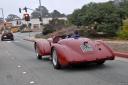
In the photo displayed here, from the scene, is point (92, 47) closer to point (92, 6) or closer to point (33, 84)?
point (33, 84)

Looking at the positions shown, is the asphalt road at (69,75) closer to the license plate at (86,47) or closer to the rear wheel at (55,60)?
the rear wheel at (55,60)

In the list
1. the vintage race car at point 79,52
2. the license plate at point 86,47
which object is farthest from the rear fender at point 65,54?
the license plate at point 86,47

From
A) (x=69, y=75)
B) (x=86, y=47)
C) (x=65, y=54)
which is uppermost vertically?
(x=86, y=47)

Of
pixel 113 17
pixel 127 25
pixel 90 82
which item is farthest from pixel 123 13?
pixel 90 82

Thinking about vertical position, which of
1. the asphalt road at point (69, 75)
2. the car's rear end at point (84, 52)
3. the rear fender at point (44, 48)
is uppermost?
the car's rear end at point (84, 52)

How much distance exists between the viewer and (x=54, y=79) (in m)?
11.3

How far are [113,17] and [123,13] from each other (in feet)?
8.58

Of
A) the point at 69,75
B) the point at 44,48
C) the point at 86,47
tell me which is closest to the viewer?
the point at 69,75

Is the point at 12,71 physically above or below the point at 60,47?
below

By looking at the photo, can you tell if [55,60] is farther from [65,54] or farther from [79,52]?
[79,52]

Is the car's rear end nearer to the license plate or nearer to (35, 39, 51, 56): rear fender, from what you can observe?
the license plate

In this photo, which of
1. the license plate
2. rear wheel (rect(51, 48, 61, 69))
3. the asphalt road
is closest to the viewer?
the asphalt road

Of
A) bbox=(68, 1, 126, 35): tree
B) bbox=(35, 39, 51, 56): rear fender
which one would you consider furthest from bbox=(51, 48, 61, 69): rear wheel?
bbox=(68, 1, 126, 35): tree

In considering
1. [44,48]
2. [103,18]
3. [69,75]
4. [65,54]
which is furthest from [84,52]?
[103,18]
